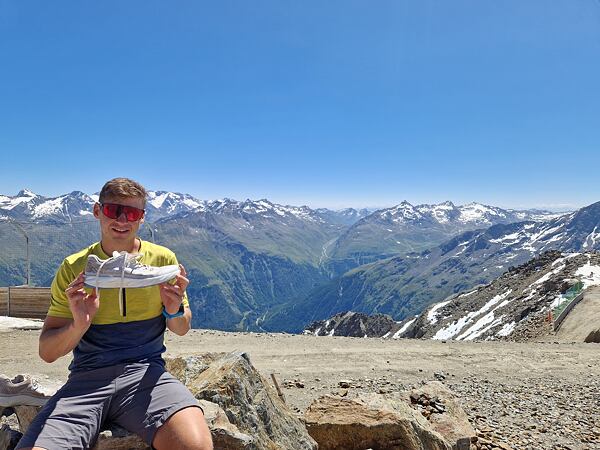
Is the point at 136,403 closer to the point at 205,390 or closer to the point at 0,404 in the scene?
the point at 205,390

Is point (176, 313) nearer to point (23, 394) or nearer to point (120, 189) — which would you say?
point (120, 189)

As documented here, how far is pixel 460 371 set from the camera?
53.4 feet

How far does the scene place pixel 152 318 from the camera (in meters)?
5.16

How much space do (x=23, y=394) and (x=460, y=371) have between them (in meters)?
14.7

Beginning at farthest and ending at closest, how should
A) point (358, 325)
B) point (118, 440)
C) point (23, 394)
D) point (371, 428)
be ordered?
point (358, 325)
point (371, 428)
point (23, 394)
point (118, 440)

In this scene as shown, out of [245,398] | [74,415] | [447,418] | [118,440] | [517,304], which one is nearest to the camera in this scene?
[74,415]

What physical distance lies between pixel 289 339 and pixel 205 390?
14595 mm

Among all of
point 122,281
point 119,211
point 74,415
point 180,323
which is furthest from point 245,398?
point 119,211

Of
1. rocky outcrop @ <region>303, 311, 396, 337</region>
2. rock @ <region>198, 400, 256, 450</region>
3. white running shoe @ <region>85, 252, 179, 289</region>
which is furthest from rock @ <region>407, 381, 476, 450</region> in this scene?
rocky outcrop @ <region>303, 311, 396, 337</region>

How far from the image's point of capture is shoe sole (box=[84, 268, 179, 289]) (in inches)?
176

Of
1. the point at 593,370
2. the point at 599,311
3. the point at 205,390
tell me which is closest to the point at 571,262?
the point at 599,311

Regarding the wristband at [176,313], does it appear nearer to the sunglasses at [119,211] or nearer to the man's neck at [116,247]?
the man's neck at [116,247]

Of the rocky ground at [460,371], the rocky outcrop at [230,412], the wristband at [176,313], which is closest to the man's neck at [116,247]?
the wristband at [176,313]

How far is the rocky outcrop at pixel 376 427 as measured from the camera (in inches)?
303
